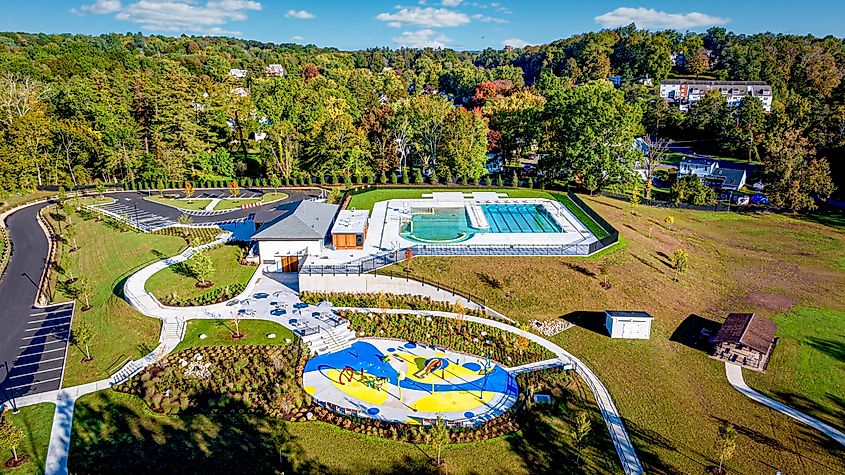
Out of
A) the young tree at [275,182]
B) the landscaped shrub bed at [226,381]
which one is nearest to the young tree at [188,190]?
the young tree at [275,182]

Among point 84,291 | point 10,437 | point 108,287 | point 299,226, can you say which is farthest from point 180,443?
point 299,226

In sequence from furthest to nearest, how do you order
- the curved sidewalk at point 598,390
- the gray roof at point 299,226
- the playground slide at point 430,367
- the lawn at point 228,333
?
the gray roof at point 299,226 < the lawn at point 228,333 < the playground slide at point 430,367 < the curved sidewalk at point 598,390

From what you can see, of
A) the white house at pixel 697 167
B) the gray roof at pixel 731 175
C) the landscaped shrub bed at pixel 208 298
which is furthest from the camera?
the white house at pixel 697 167

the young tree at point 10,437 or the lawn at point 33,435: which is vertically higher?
the young tree at point 10,437

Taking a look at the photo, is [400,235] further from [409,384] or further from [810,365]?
[810,365]

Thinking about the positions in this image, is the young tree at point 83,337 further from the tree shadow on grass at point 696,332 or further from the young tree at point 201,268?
the tree shadow on grass at point 696,332

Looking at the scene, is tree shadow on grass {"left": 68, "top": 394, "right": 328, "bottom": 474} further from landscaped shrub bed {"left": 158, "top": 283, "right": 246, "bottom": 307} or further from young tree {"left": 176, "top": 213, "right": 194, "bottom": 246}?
young tree {"left": 176, "top": 213, "right": 194, "bottom": 246}

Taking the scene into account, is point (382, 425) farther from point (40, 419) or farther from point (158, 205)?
point (158, 205)
